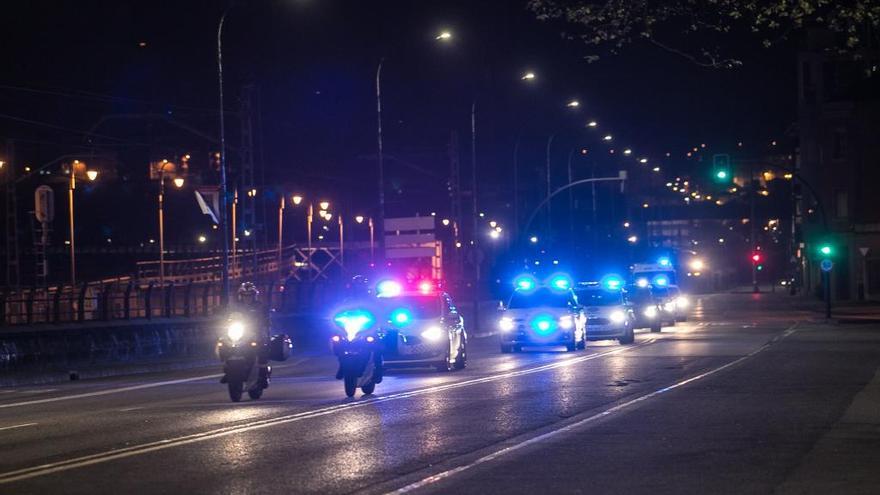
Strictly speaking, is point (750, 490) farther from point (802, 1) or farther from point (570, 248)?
point (570, 248)

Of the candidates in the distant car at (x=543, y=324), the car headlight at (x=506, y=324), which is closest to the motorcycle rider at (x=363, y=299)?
the car headlight at (x=506, y=324)

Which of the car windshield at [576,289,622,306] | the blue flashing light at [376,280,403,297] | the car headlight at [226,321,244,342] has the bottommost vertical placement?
the car headlight at [226,321,244,342]

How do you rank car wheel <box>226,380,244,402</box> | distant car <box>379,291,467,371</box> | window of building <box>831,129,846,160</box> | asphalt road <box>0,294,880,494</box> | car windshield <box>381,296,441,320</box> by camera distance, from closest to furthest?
asphalt road <box>0,294,880,494</box>
car wheel <box>226,380,244,402</box>
distant car <box>379,291,467,371</box>
car windshield <box>381,296,441,320</box>
window of building <box>831,129,846,160</box>

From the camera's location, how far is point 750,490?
36.3ft

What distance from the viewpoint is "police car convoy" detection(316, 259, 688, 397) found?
22.2 m

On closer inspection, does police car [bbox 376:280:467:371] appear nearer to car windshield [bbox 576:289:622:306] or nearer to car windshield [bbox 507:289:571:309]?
car windshield [bbox 507:289:571:309]

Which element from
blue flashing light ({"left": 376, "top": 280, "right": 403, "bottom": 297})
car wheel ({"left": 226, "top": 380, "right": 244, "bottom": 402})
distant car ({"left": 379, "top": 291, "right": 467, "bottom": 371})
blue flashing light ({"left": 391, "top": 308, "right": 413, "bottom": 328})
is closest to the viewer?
car wheel ({"left": 226, "top": 380, "right": 244, "bottom": 402})

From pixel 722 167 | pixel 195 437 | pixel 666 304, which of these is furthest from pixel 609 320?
pixel 195 437

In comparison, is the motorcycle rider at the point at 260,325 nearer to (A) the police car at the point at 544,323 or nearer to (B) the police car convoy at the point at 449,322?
(B) the police car convoy at the point at 449,322

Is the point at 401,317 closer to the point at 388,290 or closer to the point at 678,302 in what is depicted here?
the point at 388,290

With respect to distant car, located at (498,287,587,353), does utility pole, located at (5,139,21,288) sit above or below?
above

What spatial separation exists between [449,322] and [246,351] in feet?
27.1

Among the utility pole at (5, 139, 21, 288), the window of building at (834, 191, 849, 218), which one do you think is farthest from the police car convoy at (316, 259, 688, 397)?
the window of building at (834, 191, 849, 218)

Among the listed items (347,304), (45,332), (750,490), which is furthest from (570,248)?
(750,490)
